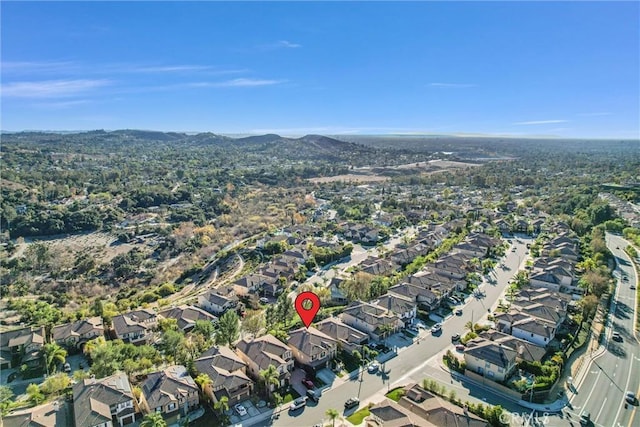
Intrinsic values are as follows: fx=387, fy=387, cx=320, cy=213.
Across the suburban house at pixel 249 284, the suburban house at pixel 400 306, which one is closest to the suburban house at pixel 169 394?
the suburban house at pixel 400 306

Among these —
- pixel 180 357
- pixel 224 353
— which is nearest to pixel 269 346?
pixel 224 353

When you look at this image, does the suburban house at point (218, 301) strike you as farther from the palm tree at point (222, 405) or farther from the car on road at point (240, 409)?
the palm tree at point (222, 405)

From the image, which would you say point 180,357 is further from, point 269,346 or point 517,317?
point 517,317

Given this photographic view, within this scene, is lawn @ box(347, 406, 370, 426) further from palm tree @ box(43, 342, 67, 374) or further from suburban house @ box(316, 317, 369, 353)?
palm tree @ box(43, 342, 67, 374)

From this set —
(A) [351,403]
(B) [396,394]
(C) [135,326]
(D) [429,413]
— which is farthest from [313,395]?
(C) [135,326]

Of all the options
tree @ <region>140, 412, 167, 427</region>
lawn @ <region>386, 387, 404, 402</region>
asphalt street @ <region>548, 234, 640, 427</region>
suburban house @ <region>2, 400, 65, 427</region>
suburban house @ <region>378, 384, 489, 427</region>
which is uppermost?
A: tree @ <region>140, 412, 167, 427</region>

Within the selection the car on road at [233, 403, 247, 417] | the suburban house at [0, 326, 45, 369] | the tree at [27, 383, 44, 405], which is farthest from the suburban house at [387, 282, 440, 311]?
the suburban house at [0, 326, 45, 369]
